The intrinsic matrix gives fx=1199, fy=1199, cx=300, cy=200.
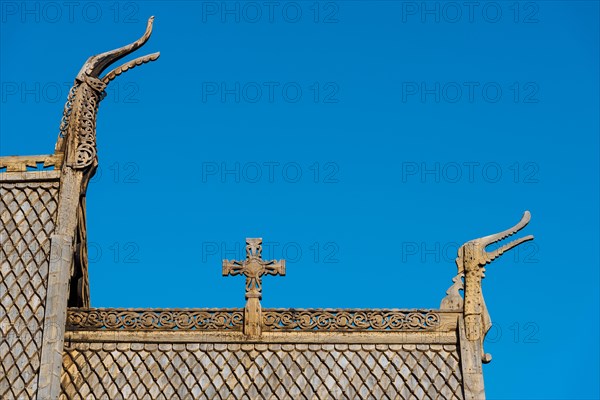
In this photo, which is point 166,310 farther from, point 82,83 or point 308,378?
point 82,83

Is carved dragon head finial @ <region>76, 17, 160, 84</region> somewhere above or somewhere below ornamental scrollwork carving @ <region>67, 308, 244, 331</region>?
above

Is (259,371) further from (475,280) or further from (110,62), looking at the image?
(110,62)

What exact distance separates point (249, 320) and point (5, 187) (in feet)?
14.4

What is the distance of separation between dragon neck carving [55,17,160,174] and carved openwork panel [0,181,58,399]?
0.61 m

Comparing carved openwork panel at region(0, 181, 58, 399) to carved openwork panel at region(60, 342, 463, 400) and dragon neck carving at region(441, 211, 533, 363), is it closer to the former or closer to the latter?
carved openwork panel at region(60, 342, 463, 400)

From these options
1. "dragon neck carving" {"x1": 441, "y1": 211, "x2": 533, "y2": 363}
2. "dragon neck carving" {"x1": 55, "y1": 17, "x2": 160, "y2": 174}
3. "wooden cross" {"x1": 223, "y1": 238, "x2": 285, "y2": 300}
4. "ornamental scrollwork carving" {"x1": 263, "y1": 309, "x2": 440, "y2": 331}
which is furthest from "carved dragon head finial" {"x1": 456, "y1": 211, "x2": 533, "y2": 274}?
"dragon neck carving" {"x1": 55, "y1": 17, "x2": 160, "y2": 174}

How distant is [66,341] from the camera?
18266 mm

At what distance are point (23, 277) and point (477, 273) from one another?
6939mm

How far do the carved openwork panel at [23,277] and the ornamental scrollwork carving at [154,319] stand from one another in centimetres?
91

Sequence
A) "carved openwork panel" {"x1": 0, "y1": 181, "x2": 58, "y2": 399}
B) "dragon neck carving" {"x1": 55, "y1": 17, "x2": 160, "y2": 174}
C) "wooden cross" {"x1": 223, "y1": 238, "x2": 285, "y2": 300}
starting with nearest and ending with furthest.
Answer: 1. "carved openwork panel" {"x1": 0, "y1": 181, "x2": 58, "y2": 399}
2. "wooden cross" {"x1": 223, "y1": 238, "x2": 285, "y2": 300}
3. "dragon neck carving" {"x1": 55, "y1": 17, "x2": 160, "y2": 174}

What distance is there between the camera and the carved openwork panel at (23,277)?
1722 cm

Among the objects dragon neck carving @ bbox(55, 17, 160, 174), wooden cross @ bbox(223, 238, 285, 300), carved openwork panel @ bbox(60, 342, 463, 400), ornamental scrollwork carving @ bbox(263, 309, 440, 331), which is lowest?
carved openwork panel @ bbox(60, 342, 463, 400)

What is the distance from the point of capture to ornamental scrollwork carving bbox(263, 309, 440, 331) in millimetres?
18516

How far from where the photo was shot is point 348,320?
18609 millimetres
